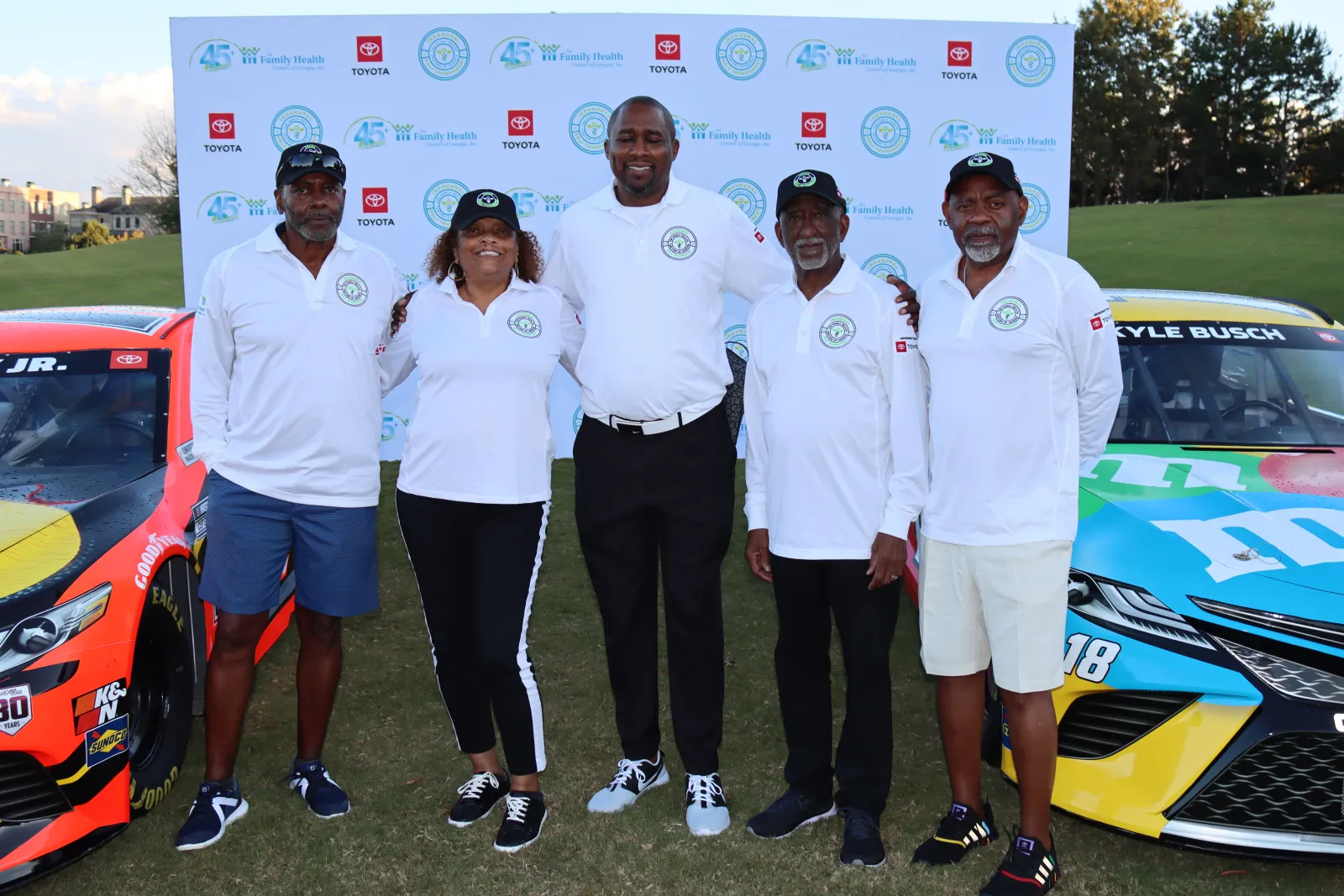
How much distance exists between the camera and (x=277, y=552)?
3.17 metres

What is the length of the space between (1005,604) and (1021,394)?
1.82 ft

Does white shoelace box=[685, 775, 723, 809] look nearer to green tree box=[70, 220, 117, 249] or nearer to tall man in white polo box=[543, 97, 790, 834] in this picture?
tall man in white polo box=[543, 97, 790, 834]

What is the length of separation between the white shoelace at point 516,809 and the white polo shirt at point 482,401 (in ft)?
3.04

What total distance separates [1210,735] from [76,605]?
2.96 metres

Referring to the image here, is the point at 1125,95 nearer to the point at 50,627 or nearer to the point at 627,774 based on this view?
the point at 627,774

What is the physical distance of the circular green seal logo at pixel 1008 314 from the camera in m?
2.72

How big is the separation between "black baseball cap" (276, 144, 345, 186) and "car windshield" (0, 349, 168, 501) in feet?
3.61

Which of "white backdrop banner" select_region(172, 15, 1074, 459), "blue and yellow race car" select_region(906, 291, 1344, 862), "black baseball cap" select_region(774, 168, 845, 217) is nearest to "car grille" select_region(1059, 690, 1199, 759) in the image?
"blue and yellow race car" select_region(906, 291, 1344, 862)

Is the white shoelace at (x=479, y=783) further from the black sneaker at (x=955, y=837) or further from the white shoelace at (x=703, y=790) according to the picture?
the black sneaker at (x=955, y=837)

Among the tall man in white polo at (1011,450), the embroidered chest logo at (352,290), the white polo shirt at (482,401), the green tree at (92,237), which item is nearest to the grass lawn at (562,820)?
the tall man in white polo at (1011,450)

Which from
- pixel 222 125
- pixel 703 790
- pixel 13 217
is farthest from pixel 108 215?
pixel 703 790

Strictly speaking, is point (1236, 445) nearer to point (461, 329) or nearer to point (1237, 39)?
point (461, 329)

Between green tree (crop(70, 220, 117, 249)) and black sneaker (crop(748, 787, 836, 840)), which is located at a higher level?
green tree (crop(70, 220, 117, 249))

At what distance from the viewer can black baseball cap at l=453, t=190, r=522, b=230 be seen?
305cm
